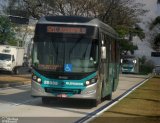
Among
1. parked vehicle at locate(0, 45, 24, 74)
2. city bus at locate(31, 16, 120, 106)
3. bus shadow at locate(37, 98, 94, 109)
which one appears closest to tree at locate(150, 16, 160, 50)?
parked vehicle at locate(0, 45, 24, 74)

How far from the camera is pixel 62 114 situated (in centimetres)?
1627

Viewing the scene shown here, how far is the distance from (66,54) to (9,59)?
3124 cm

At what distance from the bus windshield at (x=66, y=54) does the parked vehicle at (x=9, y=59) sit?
97.9 feet

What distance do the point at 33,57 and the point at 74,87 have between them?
5.90ft

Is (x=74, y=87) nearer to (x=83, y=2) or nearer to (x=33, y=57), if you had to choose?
(x=33, y=57)

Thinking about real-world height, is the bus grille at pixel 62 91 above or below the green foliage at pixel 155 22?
below

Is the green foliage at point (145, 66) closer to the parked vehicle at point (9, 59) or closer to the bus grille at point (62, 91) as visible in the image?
the parked vehicle at point (9, 59)

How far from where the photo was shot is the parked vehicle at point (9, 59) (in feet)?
158

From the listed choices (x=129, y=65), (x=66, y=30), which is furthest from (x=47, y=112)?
(x=129, y=65)

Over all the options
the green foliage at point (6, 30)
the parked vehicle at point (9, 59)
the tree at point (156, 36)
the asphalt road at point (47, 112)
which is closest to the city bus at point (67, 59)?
the asphalt road at point (47, 112)

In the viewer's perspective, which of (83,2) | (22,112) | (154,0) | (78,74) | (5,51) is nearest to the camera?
(22,112)

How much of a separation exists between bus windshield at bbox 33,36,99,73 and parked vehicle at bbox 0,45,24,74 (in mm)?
29826

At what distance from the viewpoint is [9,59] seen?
48906 mm

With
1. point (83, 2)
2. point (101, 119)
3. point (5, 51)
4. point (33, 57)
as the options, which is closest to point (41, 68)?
point (33, 57)
